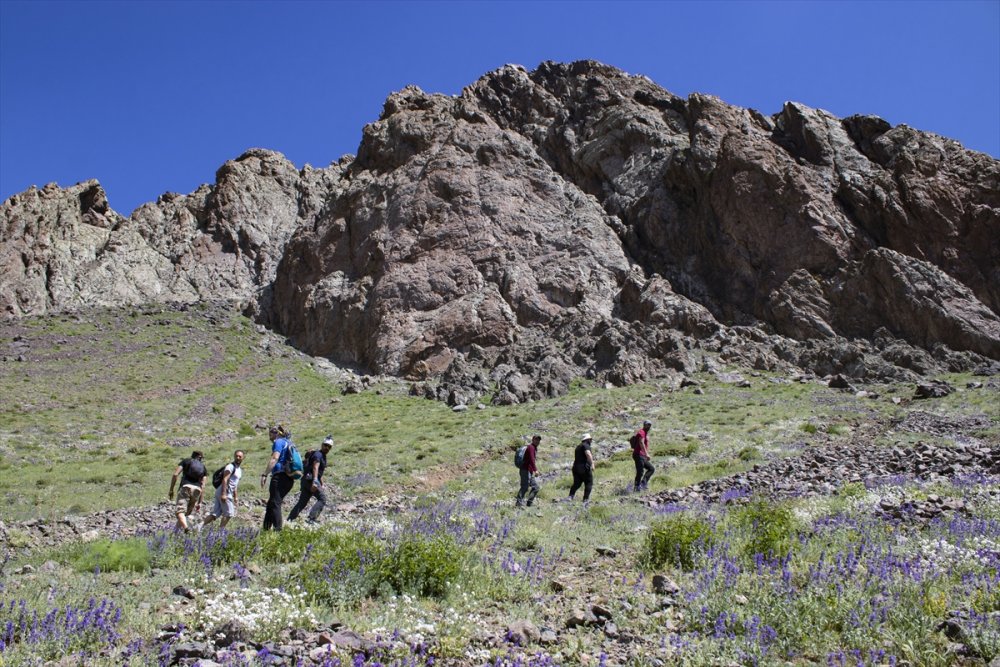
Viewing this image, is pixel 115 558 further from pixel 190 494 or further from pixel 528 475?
pixel 528 475

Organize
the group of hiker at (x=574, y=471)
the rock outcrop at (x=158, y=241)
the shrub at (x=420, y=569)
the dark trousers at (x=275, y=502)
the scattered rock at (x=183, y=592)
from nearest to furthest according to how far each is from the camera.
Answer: the scattered rock at (x=183, y=592) < the shrub at (x=420, y=569) < the dark trousers at (x=275, y=502) < the group of hiker at (x=574, y=471) < the rock outcrop at (x=158, y=241)

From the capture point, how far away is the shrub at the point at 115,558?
8.16 meters

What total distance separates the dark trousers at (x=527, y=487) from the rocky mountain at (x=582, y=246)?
26.0m

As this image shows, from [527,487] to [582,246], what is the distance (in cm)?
4773

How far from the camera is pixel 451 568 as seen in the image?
720cm

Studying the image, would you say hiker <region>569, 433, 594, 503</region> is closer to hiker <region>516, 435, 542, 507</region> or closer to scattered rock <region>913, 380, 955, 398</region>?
hiker <region>516, 435, 542, 507</region>

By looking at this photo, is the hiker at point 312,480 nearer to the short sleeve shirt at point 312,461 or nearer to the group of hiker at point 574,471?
the short sleeve shirt at point 312,461

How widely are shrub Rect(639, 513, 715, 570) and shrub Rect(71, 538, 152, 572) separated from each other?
21.1 feet

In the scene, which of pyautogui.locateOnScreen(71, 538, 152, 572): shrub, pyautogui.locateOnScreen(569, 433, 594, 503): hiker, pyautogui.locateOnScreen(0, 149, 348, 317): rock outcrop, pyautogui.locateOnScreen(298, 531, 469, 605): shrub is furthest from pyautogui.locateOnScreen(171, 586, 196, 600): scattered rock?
pyautogui.locateOnScreen(0, 149, 348, 317): rock outcrop

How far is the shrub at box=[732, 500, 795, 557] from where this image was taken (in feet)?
25.1

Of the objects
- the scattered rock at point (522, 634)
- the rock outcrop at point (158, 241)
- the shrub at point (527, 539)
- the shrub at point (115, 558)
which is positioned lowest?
the shrub at point (115, 558)

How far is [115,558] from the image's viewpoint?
324 inches

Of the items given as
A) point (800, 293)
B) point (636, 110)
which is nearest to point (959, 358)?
point (800, 293)

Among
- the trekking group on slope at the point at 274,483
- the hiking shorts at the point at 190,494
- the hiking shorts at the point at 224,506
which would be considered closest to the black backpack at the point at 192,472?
the trekking group on slope at the point at 274,483
